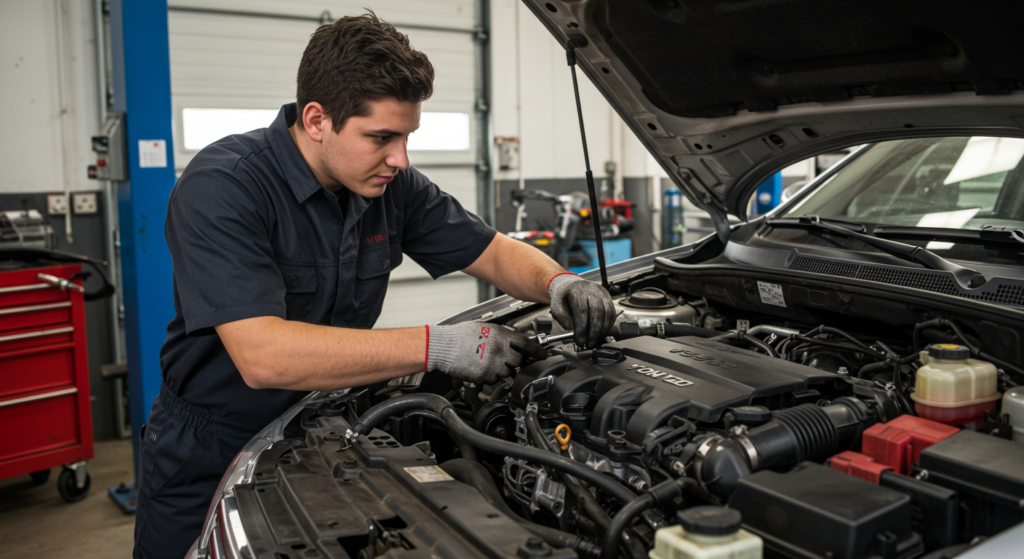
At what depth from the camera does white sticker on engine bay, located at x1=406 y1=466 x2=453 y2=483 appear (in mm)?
1169

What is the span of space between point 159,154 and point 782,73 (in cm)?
267

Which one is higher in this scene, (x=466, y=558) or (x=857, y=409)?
(x=857, y=409)

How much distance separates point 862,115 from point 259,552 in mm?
1495

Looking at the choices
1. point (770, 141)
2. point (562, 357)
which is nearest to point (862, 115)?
point (770, 141)

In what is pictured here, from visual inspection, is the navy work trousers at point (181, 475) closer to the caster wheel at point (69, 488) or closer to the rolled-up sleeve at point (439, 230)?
the rolled-up sleeve at point (439, 230)

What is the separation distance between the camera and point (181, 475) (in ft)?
5.61

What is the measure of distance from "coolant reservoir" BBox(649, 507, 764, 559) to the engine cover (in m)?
0.33

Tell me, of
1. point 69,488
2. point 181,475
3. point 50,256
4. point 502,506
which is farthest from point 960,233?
point 69,488

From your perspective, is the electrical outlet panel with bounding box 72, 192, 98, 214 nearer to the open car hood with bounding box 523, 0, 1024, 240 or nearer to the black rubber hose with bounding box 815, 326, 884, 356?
the open car hood with bounding box 523, 0, 1024, 240

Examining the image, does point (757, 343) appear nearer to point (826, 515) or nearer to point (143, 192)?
point (826, 515)

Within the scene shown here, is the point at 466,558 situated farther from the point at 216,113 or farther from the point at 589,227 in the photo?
the point at 589,227

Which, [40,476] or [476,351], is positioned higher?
[476,351]

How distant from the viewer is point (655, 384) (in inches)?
51.8

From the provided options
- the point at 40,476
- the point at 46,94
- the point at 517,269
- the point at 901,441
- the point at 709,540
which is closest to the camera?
the point at 709,540
